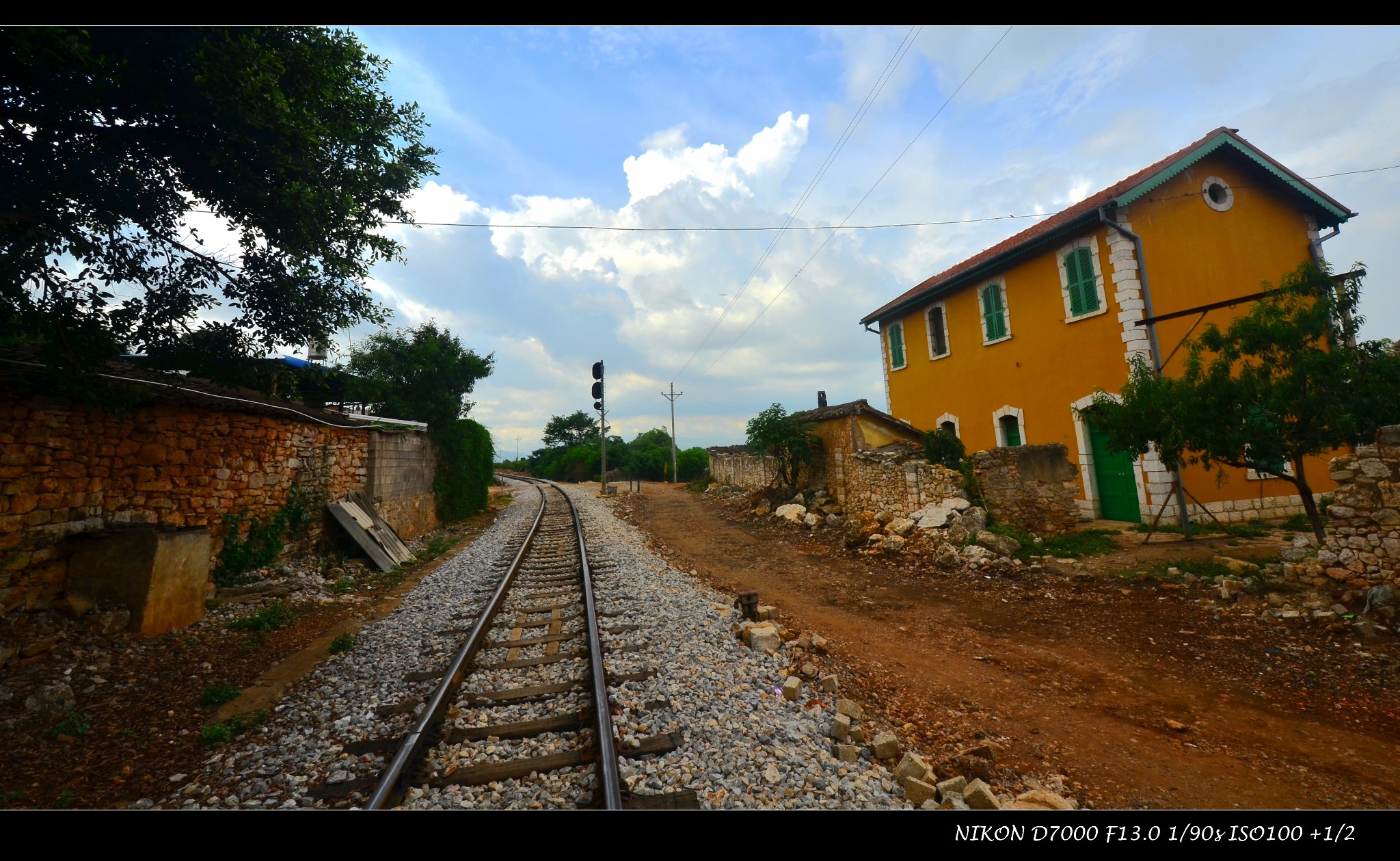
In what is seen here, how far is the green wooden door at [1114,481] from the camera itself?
1088 cm

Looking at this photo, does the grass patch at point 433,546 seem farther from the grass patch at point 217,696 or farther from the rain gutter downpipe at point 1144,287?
the rain gutter downpipe at point 1144,287

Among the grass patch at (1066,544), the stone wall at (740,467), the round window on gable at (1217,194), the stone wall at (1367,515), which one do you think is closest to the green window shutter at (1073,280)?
the round window on gable at (1217,194)

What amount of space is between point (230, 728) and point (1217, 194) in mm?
18669

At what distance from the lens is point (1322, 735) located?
3.54 meters

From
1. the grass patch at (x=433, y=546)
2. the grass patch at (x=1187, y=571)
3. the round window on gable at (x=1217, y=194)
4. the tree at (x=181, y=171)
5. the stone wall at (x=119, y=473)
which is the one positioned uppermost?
the round window on gable at (x=1217, y=194)

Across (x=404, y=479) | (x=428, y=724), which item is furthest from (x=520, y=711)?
(x=404, y=479)

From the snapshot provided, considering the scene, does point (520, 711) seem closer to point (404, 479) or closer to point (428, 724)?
point (428, 724)

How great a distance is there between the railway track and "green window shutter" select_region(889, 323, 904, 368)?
563 inches

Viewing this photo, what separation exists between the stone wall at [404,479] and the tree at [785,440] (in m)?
8.95

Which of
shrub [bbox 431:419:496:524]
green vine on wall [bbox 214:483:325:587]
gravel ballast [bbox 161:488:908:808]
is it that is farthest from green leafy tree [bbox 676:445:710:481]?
gravel ballast [bbox 161:488:908:808]

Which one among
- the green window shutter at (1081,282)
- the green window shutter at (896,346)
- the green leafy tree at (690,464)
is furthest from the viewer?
the green leafy tree at (690,464)

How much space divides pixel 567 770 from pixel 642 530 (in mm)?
11117
